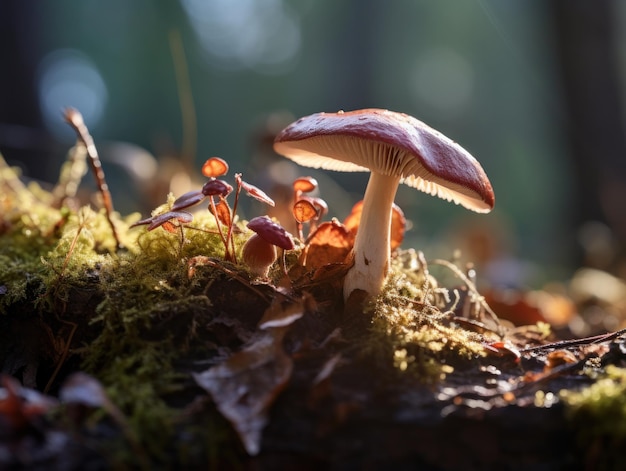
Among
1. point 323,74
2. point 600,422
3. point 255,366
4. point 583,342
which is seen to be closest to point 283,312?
point 255,366

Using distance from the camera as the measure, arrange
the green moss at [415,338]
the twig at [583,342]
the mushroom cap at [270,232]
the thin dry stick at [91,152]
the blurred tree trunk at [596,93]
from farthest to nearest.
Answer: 1. the blurred tree trunk at [596,93]
2. the thin dry stick at [91,152]
3. the twig at [583,342]
4. the mushroom cap at [270,232]
5. the green moss at [415,338]

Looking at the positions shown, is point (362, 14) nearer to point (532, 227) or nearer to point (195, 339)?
point (532, 227)

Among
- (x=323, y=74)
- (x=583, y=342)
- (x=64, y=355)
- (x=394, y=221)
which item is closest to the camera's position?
(x=64, y=355)

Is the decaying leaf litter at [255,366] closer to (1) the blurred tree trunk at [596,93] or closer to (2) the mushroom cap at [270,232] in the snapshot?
(2) the mushroom cap at [270,232]

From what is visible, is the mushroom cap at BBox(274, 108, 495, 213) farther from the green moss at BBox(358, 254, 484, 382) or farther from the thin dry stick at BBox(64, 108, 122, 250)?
the thin dry stick at BBox(64, 108, 122, 250)

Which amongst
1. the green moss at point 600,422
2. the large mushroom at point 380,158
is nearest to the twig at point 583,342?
the green moss at point 600,422

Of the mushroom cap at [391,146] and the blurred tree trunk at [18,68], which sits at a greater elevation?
the blurred tree trunk at [18,68]

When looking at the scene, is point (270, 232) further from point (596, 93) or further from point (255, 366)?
point (596, 93)
